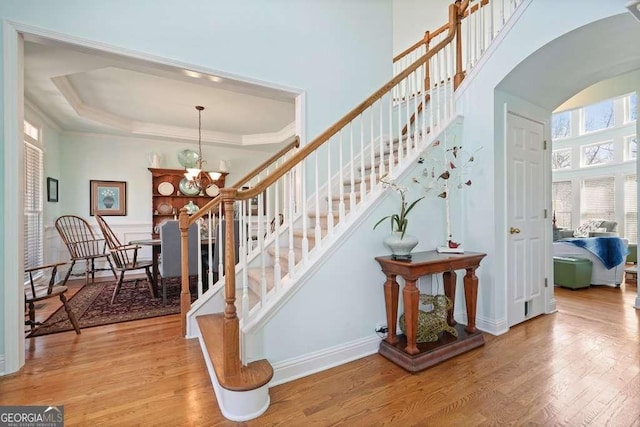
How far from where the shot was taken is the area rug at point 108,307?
2.91 meters

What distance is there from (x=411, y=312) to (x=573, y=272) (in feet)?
11.6

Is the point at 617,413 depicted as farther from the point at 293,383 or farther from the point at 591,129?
the point at 591,129

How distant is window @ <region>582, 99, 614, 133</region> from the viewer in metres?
7.43

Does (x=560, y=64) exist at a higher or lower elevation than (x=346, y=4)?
lower

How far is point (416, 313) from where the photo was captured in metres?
2.07

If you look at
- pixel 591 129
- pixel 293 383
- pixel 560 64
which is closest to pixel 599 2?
pixel 560 64

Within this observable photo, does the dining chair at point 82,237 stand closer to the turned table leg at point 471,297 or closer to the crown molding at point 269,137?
the crown molding at point 269,137

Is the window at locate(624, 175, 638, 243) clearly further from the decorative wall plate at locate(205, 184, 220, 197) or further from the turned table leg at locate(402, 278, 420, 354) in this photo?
the decorative wall plate at locate(205, 184, 220, 197)

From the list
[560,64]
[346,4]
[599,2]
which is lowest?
[560,64]

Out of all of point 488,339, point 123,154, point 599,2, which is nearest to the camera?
point 599,2

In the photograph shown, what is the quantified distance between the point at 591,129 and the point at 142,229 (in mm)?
11338

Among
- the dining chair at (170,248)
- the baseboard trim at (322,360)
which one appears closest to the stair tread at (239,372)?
the baseboard trim at (322,360)

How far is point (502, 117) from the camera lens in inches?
109

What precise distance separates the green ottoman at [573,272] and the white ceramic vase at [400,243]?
3.46 meters
